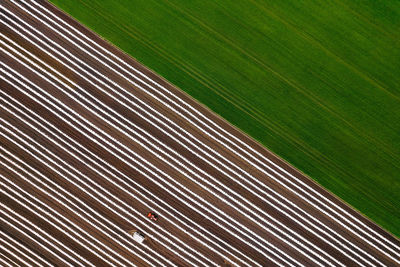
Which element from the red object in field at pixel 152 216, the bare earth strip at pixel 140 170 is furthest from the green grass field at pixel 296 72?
the red object in field at pixel 152 216

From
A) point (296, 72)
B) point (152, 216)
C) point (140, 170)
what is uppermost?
point (296, 72)

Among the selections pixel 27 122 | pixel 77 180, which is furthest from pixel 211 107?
pixel 27 122

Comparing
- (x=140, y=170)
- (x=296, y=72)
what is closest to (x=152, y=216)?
(x=140, y=170)

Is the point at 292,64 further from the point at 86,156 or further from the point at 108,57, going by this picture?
the point at 86,156

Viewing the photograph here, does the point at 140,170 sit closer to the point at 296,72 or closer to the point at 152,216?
the point at 152,216

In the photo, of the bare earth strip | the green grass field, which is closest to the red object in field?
the bare earth strip

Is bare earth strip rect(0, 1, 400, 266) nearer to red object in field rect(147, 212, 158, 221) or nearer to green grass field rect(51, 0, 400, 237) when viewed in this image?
red object in field rect(147, 212, 158, 221)
